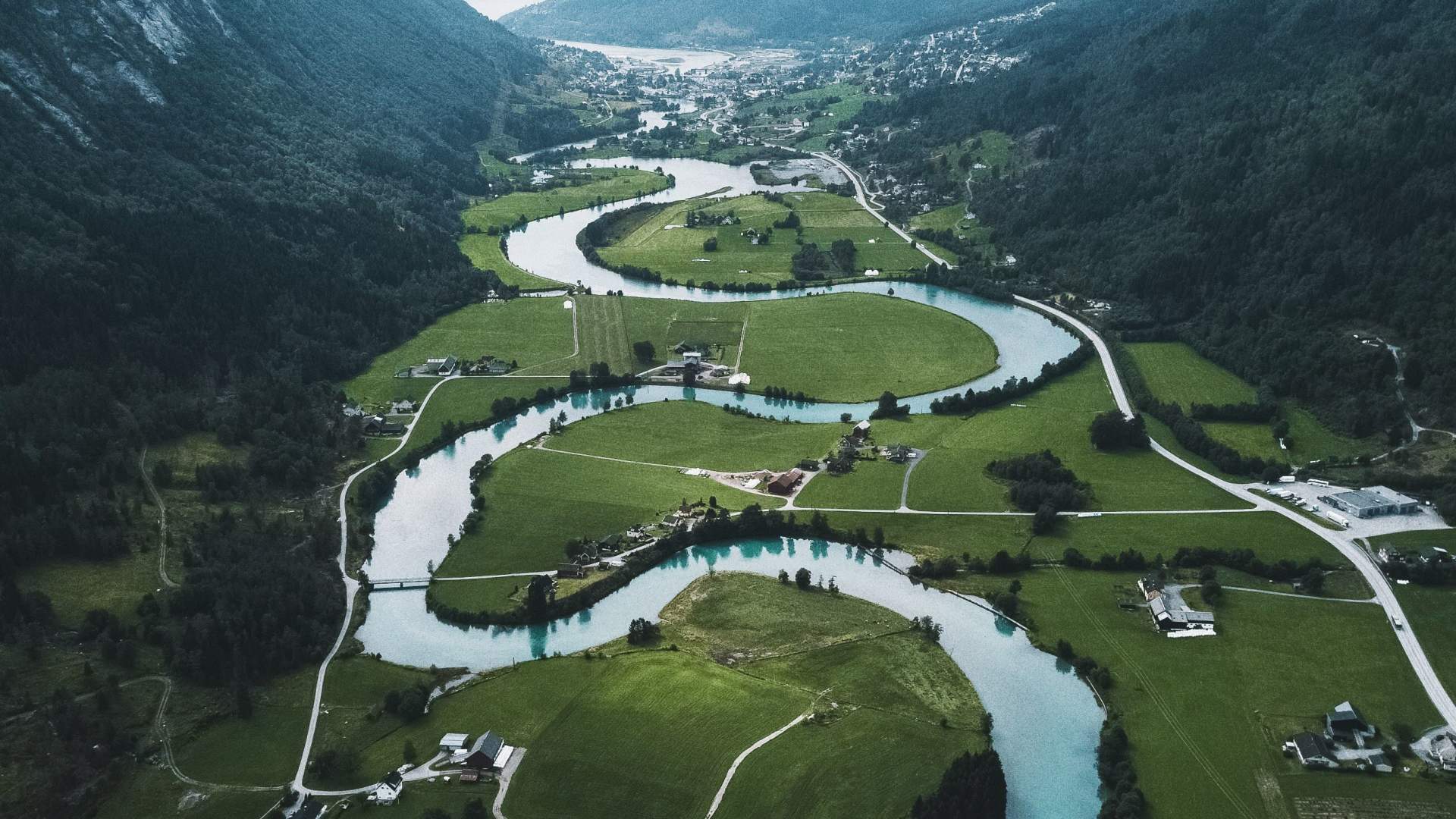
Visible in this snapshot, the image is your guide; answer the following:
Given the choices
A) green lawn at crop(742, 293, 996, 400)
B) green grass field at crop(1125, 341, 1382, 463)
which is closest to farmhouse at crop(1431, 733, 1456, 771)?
green grass field at crop(1125, 341, 1382, 463)

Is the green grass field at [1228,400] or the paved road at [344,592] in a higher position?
the green grass field at [1228,400]

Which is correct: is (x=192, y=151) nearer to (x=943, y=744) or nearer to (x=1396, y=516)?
(x=943, y=744)

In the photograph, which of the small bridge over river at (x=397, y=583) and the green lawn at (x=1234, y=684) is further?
the small bridge over river at (x=397, y=583)

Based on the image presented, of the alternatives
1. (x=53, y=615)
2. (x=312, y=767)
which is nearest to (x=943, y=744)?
(x=312, y=767)

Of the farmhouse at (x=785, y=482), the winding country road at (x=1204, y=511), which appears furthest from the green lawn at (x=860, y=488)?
the winding country road at (x=1204, y=511)

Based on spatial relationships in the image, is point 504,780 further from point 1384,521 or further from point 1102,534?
point 1384,521

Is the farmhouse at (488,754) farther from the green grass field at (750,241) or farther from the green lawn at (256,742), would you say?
the green grass field at (750,241)
